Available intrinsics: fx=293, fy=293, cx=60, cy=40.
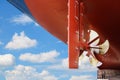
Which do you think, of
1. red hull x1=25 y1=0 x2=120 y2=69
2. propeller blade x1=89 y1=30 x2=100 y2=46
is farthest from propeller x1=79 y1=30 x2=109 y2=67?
red hull x1=25 y1=0 x2=120 y2=69

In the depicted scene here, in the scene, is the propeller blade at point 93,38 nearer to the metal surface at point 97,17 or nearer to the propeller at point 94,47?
the propeller at point 94,47

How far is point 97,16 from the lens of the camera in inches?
136

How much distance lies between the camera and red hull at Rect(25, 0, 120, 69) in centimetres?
332

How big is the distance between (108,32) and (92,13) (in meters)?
0.38

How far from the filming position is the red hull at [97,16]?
3.32 meters

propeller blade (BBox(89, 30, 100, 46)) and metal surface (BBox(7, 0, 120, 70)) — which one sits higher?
metal surface (BBox(7, 0, 120, 70))

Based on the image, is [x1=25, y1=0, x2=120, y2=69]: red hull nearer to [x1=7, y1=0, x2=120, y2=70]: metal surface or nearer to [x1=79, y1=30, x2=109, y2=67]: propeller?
[x1=7, y1=0, x2=120, y2=70]: metal surface

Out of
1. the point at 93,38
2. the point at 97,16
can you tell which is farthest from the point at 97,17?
A: the point at 93,38

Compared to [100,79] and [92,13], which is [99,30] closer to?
[92,13]

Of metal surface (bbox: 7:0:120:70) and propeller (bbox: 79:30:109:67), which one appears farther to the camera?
metal surface (bbox: 7:0:120:70)

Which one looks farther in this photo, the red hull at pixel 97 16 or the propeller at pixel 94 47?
the red hull at pixel 97 16

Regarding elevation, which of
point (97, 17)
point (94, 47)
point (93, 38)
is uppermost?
point (97, 17)

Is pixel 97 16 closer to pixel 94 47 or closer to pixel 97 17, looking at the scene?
pixel 97 17

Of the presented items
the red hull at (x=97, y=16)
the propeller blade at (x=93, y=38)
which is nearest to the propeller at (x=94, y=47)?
the propeller blade at (x=93, y=38)
